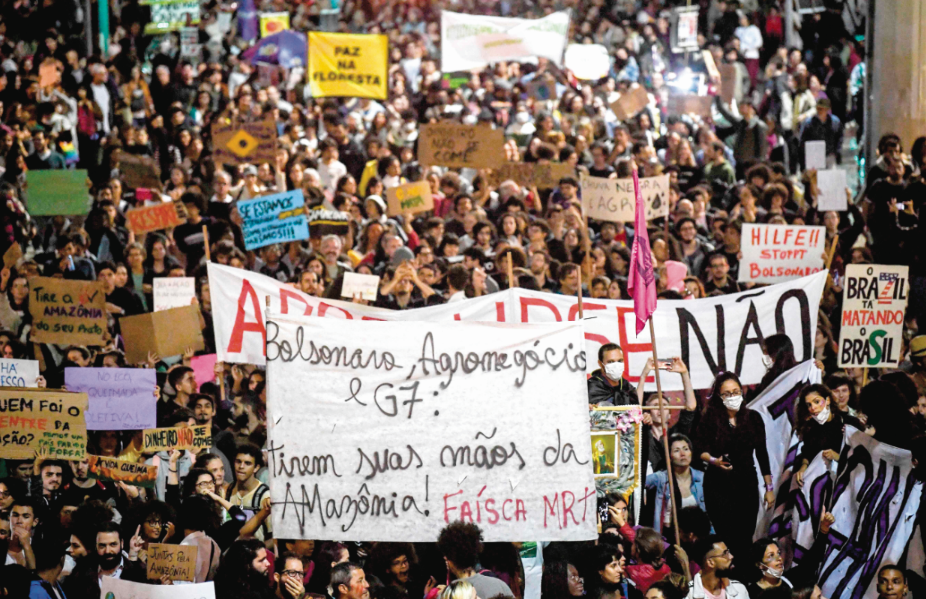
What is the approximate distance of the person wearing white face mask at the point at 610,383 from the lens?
28.5ft

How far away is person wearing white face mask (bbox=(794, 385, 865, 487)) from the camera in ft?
29.0

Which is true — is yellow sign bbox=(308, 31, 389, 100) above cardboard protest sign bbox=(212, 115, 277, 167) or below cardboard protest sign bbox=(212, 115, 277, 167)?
above

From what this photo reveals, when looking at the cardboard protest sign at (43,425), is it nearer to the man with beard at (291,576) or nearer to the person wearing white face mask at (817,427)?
the man with beard at (291,576)

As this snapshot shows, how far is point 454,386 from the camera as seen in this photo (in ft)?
25.4

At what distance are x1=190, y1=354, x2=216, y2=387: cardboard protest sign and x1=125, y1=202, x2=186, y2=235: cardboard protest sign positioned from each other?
246 cm

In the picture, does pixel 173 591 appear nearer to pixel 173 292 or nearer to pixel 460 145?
pixel 173 292

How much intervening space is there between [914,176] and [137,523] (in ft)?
25.1

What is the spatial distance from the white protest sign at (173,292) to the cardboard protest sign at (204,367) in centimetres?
91

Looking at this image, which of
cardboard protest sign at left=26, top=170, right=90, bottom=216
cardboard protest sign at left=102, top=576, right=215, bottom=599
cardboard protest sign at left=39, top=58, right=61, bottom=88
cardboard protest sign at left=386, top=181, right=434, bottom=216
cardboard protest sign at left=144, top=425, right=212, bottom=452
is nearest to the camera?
cardboard protest sign at left=102, top=576, right=215, bottom=599

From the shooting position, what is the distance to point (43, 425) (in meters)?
9.01

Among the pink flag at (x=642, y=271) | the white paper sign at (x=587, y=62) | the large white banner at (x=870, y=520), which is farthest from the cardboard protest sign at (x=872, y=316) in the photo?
the white paper sign at (x=587, y=62)

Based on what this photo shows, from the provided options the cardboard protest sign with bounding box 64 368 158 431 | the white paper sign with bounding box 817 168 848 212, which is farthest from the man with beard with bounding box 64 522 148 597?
the white paper sign with bounding box 817 168 848 212

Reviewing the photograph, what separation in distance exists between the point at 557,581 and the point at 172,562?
202 cm

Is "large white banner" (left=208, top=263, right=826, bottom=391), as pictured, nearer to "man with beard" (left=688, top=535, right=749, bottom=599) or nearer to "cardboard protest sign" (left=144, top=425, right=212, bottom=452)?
"cardboard protest sign" (left=144, top=425, right=212, bottom=452)
